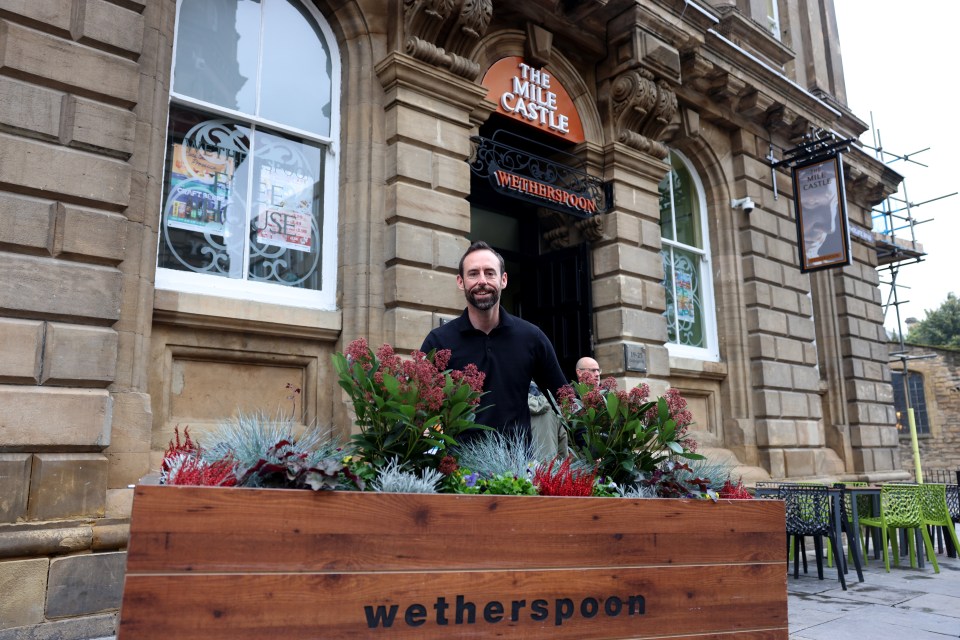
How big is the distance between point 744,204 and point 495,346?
9.56 meters

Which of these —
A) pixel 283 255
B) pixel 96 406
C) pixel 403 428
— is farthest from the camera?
pixel 283 255

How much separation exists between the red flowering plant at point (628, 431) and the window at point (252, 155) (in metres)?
4.39

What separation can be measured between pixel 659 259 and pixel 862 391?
699cm

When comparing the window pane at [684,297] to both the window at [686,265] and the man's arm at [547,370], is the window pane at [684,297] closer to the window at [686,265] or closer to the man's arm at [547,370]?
the window at [686,265]

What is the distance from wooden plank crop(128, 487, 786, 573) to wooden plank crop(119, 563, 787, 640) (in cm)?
4

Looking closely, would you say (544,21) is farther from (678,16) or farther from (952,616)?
(952,616)

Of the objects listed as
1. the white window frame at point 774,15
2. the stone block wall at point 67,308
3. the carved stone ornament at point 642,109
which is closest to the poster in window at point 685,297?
the carved stone ornament at point 642,109

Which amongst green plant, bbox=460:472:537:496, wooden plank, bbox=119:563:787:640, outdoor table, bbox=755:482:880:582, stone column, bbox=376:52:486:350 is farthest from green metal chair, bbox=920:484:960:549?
green plant, bbox=460:472:537:496

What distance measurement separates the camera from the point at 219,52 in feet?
21.9

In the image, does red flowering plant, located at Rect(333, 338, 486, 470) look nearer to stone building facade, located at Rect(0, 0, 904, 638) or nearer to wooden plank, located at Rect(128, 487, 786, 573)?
wooden plank, located at Rect(128, 487, 786, 573)

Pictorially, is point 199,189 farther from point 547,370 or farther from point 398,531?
point 398,531

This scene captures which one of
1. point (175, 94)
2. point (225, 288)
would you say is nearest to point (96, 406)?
point (225, 288)

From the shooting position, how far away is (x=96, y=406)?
4840mm

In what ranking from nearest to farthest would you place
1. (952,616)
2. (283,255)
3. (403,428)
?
(403,428) < (952,616) < (283,255)
